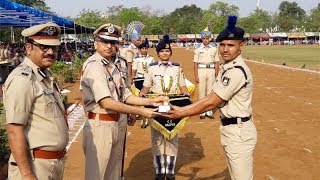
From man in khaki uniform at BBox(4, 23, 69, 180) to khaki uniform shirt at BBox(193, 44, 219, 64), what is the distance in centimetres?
752

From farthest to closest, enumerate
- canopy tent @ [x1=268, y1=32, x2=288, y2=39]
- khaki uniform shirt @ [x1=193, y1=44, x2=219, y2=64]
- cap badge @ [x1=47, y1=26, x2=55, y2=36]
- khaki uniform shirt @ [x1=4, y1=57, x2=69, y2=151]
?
canopy tent @ [x1=268, y1=32, x2=288, y2=39]
khaki uniform shirt @ [x1=193, y1=44, x2=219, y2=64]
cap badge @ [x1=47, y1=26, x2=55, y2=36]
khaki uniform shirt @ [x1=4, y1=57, x2=69, y2=151]

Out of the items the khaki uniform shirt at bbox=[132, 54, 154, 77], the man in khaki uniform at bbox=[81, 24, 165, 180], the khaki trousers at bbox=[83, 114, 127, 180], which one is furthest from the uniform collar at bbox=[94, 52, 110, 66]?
the khaki uniform shirt at bbox=[132, 54, 154, 77]

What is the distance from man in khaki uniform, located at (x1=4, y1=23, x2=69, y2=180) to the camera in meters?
2.99

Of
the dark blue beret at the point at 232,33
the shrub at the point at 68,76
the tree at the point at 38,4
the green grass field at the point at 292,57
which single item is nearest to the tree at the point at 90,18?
the tree at the point at 38,4

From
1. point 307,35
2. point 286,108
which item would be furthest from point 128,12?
point 286,108

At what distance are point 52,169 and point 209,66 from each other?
791cm

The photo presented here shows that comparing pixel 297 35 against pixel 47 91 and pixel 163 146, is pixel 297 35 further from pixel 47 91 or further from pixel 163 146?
pixel 47 91

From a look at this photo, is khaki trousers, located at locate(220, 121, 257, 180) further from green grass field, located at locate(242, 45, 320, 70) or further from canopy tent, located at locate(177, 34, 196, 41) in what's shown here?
canopy tent, located at locate(177, 34, 196, 41)

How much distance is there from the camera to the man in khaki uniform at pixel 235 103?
4.17 m

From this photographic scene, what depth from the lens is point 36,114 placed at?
3.14 meters

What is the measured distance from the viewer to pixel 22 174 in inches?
118

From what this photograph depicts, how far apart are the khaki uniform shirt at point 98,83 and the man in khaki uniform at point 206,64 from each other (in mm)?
6400

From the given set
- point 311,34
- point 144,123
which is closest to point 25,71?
point 144,123

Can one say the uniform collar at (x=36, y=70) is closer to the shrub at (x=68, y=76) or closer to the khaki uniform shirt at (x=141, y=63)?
the khaki uniform shirt at (x=141, y=63)
